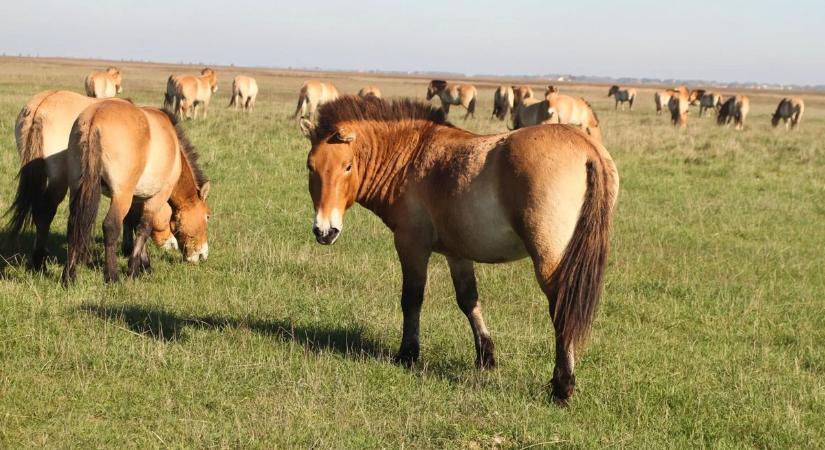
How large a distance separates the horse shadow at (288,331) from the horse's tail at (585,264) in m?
1.02

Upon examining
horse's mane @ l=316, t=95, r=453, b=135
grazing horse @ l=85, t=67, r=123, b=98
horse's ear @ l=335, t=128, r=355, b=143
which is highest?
horse's mane @ l=316, t=95, r=453, b=135

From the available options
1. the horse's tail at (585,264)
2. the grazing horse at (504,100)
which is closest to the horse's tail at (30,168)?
the horse's tail at (585,264)

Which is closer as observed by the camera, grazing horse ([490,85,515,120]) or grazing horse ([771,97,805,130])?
grazing horse ([490,85,515,120])

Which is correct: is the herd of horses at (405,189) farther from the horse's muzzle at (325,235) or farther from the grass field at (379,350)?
the grass field at (379,350)

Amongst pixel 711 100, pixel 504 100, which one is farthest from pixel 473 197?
pixel 711 100

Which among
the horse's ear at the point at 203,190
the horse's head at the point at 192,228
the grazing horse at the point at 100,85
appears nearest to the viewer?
the horse's head at the point at 192,228

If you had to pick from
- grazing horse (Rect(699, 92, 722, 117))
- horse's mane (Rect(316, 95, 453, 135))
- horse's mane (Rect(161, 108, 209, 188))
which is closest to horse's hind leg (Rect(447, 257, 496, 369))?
horse's mane (Rect(316, 95, 453, 135))

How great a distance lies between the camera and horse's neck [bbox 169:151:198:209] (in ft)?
26.9

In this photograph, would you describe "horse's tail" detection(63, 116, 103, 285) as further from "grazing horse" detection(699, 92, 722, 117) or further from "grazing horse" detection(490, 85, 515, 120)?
"grazing horse" detection(699, 92, 722, 117)

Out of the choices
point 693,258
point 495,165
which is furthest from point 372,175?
point 693,258

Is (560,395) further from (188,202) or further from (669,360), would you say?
(188,202)

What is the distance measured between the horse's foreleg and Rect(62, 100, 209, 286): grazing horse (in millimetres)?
3052

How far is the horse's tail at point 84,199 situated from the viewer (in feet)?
21.9

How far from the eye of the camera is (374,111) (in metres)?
5.67
